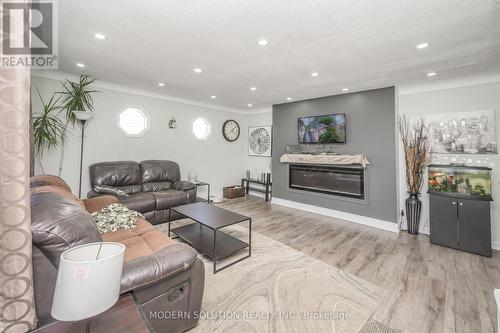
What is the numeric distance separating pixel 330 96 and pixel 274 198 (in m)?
2.76

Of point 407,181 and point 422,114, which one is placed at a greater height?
point 422,114

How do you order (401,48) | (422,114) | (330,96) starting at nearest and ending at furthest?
(401,48)
(422,114)
(330,96)

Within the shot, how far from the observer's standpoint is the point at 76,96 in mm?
3514

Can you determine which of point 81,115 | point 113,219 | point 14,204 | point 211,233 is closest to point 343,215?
point 211,233

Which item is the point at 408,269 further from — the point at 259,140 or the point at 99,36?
the point at 259,140

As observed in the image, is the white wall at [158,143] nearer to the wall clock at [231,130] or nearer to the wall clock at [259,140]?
the wall clock at [231,130]

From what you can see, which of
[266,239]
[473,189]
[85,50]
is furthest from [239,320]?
[473,189]

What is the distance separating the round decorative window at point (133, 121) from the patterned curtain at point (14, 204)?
12.5 ft

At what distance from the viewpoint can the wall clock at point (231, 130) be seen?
6180 mm

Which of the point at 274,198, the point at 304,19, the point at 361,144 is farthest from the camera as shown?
the point at 274,198

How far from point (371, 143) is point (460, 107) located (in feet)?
4.33

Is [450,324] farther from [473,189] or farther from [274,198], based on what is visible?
[274,198]

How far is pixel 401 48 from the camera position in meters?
2.44

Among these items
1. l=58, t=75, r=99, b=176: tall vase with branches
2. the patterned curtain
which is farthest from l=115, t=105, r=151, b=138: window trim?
the patterned curtain
